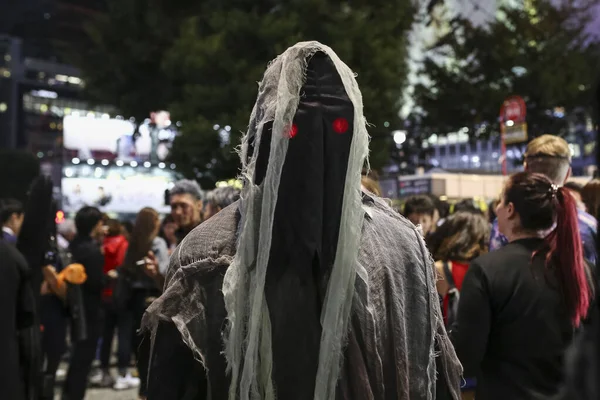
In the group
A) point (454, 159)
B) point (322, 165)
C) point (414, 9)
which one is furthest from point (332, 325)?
point (454, 159)

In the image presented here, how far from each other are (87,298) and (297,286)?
5817 mm

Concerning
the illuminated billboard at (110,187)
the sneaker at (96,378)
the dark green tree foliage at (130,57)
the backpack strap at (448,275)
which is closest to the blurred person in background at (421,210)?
the backpack strap at (448,275)

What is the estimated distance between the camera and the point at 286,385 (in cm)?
168

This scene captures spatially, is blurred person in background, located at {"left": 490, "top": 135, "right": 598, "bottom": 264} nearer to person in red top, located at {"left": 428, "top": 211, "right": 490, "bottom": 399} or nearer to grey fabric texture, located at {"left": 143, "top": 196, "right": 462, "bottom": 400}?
person in red top, located at {"left": 428, "top": 211, "right": 490, "bottom": 399}

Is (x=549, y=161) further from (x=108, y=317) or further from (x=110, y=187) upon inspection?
(x=110, y=187)

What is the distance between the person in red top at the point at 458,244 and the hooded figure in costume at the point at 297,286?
2479 millimetres

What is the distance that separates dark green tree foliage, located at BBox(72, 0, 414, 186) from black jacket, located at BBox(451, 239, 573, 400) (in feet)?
32.3

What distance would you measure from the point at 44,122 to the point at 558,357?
41.9 m

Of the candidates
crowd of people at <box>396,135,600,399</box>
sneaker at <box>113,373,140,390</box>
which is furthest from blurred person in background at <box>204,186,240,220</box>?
sneaker at <box>113,373,140,390</box>

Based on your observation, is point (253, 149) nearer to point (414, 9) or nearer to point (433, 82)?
point (414, 9)

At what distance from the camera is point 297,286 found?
1690 mm

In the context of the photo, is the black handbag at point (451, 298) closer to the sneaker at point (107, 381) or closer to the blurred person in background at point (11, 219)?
the blurred person in background at point (11, 219)

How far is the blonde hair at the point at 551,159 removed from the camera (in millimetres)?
4164

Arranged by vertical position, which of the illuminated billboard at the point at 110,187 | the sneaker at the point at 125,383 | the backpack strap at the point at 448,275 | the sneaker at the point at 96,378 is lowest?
the sneaker at the point at 96,378
